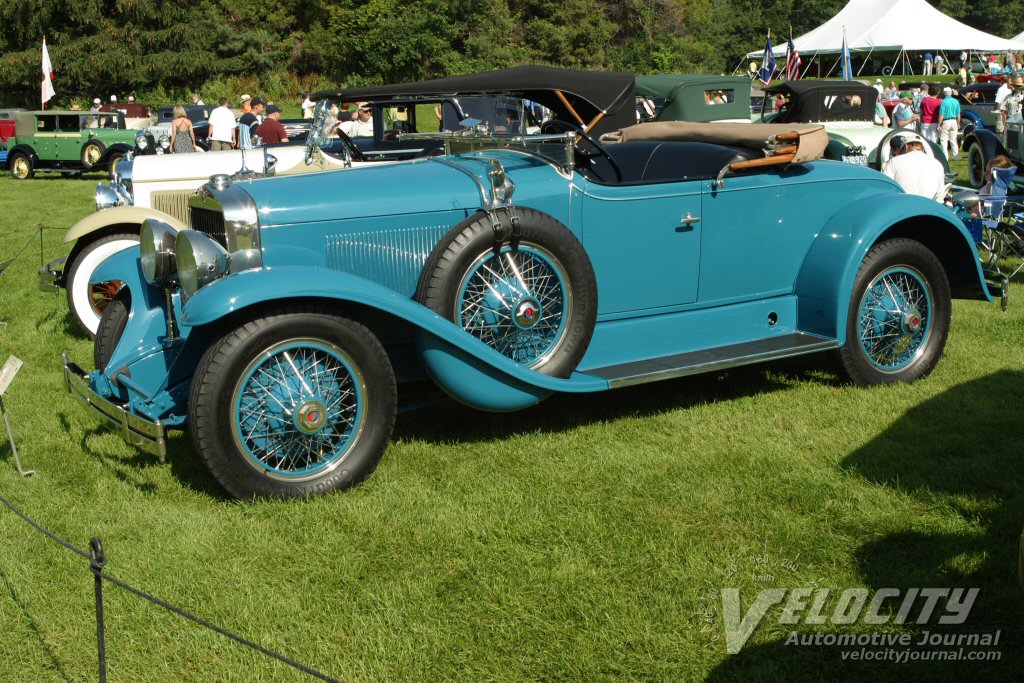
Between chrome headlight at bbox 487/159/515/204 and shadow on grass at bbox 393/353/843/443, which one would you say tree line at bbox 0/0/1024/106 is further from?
chrome headlight at bbox 487/159/515/204

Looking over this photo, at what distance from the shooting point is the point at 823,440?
187 inches

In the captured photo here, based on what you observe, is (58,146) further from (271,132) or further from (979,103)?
(979,103)

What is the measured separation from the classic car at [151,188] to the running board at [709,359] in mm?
3845

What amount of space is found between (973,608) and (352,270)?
2.89 m

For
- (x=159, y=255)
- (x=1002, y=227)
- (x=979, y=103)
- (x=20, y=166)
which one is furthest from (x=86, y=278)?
(x=979, y=103)

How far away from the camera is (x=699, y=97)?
15297 mm

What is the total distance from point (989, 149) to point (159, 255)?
12038 mm

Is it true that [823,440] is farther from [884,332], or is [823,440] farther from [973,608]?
[973,608]

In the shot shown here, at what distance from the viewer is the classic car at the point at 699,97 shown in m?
15.2

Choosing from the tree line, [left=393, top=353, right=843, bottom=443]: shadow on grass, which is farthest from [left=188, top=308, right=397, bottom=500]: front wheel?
the tree line

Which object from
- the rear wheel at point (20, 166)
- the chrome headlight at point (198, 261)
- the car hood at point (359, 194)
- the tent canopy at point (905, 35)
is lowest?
the rear wheel at point (20, 166)

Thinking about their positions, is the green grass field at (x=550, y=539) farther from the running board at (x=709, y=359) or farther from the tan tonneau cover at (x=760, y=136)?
the tan tonneau cover at (x=760, y=136)

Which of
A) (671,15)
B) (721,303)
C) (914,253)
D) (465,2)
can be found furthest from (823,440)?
(671,15)

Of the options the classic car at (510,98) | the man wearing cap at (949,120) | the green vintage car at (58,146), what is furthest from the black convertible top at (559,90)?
the green vintage car at (58,146)
